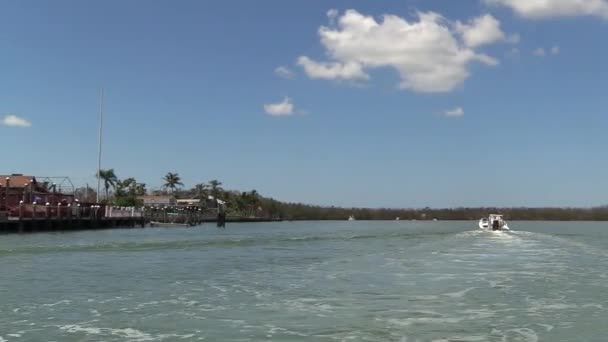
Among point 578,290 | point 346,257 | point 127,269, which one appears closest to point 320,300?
point 578,290

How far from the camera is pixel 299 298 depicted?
21125 mm

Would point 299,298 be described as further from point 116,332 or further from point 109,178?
point 109,178

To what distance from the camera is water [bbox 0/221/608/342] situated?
1579cm

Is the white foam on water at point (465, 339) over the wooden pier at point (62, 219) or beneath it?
beneath

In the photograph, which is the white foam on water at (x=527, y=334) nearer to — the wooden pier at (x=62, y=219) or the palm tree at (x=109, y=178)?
the wooden pier at (x=62, y=219)

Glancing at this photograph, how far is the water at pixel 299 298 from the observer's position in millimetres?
15789

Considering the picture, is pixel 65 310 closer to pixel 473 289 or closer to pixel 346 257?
pixel 473 289

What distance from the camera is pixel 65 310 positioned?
61.0 ft

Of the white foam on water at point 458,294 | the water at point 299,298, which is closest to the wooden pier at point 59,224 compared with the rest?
the water at point 299,298

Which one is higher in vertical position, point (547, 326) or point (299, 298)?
point (299, 298)

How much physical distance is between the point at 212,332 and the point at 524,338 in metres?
7.26

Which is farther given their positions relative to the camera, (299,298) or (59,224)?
(59,224)

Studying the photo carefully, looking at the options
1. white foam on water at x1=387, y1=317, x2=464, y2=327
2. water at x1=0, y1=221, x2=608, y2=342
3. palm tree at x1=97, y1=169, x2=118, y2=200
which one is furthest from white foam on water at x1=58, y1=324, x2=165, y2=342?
palm tree at x1=97, y1=169, x2=118, y2=200

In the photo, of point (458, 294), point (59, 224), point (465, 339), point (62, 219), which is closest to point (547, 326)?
point (465, 339)
